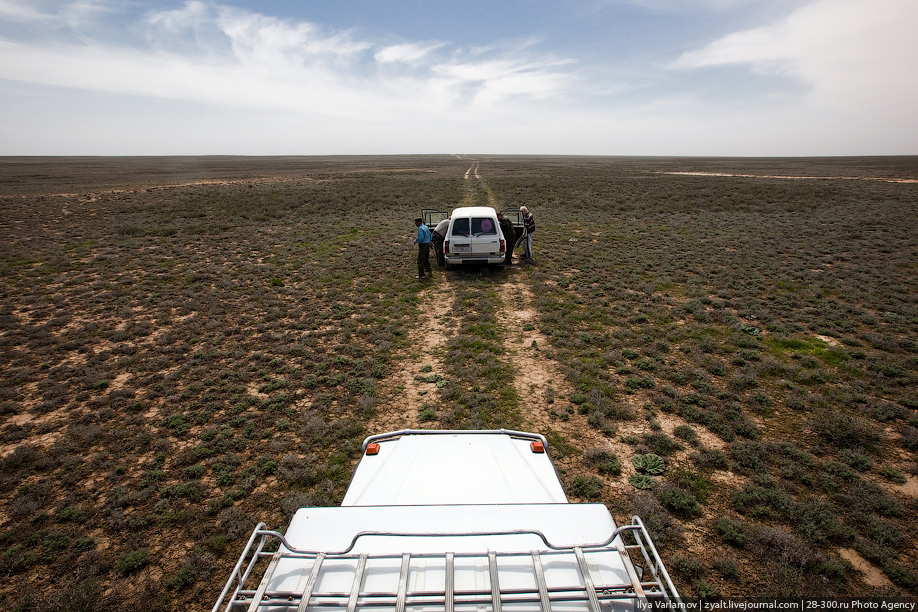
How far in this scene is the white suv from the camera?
1264 centimetres

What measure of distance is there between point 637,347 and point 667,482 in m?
4.00

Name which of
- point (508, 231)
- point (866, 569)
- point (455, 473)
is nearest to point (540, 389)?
point (455, 473)

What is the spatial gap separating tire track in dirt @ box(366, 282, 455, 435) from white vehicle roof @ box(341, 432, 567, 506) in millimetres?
2462

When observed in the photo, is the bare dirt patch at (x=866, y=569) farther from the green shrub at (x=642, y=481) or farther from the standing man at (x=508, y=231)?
the standing man at (x=508, y=231)

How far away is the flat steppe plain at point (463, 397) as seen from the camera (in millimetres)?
4238

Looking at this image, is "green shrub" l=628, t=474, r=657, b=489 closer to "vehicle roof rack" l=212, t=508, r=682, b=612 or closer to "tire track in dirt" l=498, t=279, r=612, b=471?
"tire track in dirt" l=498, t=279, r=612, b=471

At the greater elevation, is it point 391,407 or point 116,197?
point 116,197

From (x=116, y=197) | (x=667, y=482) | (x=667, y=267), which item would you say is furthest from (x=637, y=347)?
(x=116, y=197)

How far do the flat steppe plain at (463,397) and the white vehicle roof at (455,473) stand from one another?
73.2 inches

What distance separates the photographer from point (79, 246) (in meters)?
17.8

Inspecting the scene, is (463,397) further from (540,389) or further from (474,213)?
(474,213)

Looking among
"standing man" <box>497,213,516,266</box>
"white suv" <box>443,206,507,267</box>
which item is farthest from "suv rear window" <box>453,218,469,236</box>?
"standing man" <box>497,213,516,266</box>

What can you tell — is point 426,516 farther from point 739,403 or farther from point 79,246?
point 79,246

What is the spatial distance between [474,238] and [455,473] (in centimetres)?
1017
